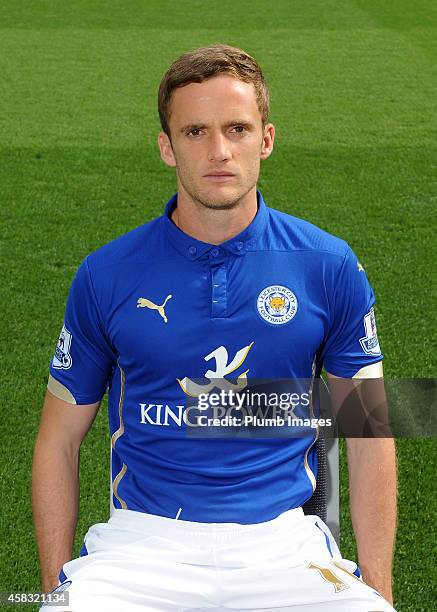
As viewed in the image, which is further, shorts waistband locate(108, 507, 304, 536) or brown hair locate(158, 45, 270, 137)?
brown hair locate(158, 45, 270, 137)

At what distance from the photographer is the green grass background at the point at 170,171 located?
14.5ft

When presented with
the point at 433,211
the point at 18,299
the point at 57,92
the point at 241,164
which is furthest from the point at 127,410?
the point at 57,92

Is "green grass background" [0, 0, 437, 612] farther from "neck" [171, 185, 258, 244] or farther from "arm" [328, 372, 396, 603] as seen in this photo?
"neck" [171, 185, 258, 244]

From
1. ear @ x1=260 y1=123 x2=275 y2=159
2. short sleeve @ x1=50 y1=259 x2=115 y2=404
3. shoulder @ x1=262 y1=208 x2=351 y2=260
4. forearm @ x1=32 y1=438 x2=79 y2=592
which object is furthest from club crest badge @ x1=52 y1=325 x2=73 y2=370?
ear @ x1=260 y1=123 x2=275 y2=159

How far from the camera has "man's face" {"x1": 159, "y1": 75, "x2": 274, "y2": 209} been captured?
2492 mm

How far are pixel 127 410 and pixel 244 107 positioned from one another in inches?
32.9

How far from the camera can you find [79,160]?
8641 millimetres

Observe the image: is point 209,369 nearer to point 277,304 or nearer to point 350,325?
point 277,304

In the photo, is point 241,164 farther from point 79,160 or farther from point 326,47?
point 326,47

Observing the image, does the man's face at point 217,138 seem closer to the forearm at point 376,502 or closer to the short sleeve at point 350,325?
the short sleeve at point 350,325

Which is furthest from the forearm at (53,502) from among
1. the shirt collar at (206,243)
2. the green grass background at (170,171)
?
the green grass background at (170,171)

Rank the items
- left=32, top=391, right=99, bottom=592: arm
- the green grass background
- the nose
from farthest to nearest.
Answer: the green grass background < left=32, top=391, right=99, bottom=592: arm < the nose

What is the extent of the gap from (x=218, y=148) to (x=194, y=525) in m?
0.94

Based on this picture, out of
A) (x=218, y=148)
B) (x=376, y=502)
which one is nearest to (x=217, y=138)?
(x=218, y=148)
